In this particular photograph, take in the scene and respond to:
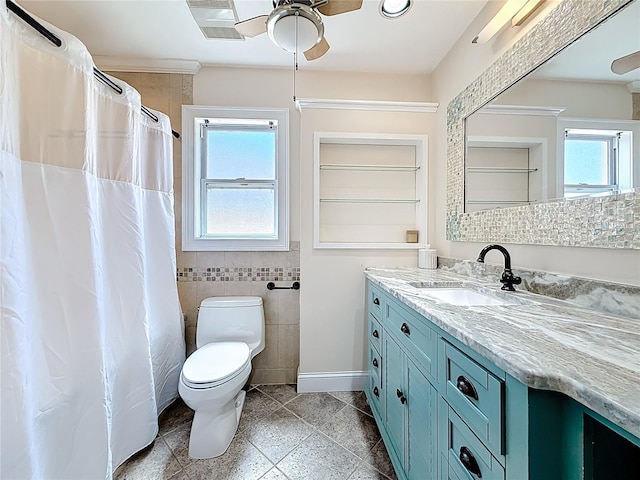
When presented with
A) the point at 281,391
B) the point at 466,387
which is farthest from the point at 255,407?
the point at 466,387

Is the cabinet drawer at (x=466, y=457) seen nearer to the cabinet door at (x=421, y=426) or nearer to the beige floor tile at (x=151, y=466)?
the cabinet door at (x=421, y=426)

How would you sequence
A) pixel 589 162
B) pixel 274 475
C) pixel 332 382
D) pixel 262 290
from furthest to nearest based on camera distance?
pixel 262 290, pixel 332 382, pixel 274 475, pixel 589 162

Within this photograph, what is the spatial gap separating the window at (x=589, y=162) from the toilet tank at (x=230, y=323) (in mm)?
1894

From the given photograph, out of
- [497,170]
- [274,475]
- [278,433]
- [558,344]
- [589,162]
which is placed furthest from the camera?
[278,433]

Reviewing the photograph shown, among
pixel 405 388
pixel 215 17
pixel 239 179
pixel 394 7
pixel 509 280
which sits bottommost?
pixel 405 388

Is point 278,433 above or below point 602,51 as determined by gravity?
below

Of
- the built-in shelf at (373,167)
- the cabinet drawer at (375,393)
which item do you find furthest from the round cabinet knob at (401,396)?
the built-in shelf at (373,167)

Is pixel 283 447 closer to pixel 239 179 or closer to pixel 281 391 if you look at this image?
pixel 281 391

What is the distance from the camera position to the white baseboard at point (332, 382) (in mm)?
2150

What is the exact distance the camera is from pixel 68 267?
1.15 metres

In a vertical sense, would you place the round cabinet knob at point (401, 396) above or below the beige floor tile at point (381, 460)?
above

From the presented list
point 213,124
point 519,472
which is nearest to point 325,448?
point 519,472

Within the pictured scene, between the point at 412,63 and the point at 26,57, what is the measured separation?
2.21 metres

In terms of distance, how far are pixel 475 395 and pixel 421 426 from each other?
441 mm
